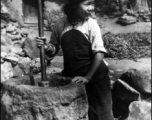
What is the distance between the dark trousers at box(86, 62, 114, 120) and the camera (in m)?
1.51

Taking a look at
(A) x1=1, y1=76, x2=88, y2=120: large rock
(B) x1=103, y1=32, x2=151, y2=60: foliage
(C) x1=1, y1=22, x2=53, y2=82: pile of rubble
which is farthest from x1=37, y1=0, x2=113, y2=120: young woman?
(B) x1=103, y1=32, x2=151, y2=60: foliage

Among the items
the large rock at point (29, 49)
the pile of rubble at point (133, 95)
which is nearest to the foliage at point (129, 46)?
the pile of rubble at point (133, 95)

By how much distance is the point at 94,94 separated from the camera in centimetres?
153

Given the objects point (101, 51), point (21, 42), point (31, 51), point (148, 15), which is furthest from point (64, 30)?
point (148, 15)

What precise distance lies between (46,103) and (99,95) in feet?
1.58

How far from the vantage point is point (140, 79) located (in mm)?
2137

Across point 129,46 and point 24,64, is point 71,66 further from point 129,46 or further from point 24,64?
point 129,46

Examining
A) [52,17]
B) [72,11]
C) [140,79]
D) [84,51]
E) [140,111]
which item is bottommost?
[140,111]

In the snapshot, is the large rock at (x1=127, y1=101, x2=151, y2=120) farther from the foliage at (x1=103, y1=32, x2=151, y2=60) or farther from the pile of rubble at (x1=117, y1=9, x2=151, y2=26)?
the pile of rubble at (x1=117, y1=9, x2=151, y2=26)

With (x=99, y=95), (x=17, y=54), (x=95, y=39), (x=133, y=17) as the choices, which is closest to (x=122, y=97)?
(x=99, y=95)

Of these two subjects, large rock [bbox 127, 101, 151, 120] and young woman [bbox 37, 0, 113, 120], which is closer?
young woman [bbox 37, 0, 113, 120]

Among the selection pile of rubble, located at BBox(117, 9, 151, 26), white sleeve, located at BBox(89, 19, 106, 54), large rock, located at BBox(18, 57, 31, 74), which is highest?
pile of rubble, located at BBox(117, 9, 151, 26)

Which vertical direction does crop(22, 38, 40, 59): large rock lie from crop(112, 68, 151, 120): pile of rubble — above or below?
above

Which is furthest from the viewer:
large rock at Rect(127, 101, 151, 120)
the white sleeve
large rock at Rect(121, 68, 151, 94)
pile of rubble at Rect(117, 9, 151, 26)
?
pile of rubble at Rect(117, 9, 151, 26)
